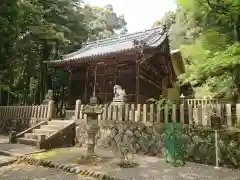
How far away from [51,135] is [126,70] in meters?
6.48

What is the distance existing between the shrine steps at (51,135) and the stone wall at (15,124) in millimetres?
1265

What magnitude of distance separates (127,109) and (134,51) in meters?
3.86

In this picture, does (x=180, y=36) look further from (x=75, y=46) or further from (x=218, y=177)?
(x=218, y=177)

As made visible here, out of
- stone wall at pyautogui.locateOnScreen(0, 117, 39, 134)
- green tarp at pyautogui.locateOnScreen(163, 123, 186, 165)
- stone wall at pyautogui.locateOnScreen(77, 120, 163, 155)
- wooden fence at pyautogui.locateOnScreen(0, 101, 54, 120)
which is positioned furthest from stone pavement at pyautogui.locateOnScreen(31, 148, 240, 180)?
stone wall at pyautogui.locateOnScreen(0, 117, 39, 134)

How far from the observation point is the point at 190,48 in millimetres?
8594

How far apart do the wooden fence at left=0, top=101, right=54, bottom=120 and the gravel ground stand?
4.73m

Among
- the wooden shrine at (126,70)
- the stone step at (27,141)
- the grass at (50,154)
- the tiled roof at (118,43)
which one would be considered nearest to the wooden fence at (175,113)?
the grass at (50,154)

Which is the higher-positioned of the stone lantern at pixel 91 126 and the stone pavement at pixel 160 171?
the stone lantern at pixel 91 126

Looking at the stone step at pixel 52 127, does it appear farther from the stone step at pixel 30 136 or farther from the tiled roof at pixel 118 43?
the tiled roof at pixel 118 43

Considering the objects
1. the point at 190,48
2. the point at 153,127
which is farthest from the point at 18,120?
the point at 190,48

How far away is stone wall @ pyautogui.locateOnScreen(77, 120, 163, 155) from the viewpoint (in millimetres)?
7891

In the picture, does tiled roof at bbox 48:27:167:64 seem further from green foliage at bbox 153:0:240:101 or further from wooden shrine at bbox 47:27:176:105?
green foliage at bbox 153:0:240:101

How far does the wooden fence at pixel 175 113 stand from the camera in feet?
21.6

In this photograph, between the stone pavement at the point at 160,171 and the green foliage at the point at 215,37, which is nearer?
the stone pavement at the point at 160,171
